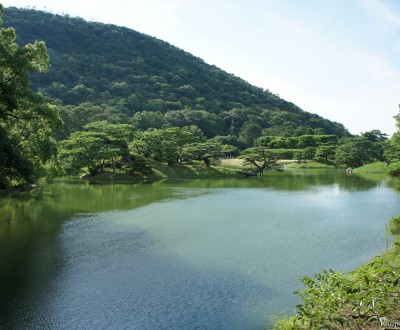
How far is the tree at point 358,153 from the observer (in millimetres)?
60022

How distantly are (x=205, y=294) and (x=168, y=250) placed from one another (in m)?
4.12

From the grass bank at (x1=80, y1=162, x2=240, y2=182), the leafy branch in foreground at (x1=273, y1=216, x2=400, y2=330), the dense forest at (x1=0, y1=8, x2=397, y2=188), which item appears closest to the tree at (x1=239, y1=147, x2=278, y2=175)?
the dense forest at (x1=0, y1=8, x2=397, y2=188)

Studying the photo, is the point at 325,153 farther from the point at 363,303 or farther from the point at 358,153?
the point at 363,303

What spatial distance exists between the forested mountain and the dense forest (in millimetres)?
309

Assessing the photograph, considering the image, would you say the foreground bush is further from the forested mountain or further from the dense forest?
the forested mountain

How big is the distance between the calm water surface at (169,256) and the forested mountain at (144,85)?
45.1m

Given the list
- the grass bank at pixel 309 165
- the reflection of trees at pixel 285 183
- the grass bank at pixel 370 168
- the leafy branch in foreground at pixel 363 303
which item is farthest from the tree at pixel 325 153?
the leafy branch in foreground at pixel 363 303

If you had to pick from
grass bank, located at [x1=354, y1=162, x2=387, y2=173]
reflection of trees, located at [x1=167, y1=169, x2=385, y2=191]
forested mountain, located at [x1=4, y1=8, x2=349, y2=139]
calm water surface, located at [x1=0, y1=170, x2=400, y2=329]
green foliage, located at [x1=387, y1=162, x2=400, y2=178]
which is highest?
forested mountain, located at [x1=4, y1=8, x2=349, y2=139]

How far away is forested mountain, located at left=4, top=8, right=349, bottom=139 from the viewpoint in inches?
3282

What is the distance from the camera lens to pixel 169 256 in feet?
39.9

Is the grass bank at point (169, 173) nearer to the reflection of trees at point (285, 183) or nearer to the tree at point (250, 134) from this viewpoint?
the reflection of trees at point (285, 183)

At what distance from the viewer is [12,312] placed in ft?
26.0

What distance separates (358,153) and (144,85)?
62899 millimetres

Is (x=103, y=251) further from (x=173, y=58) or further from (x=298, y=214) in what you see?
(x=173, y=58)
